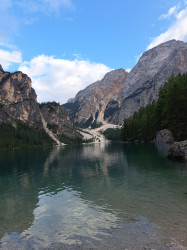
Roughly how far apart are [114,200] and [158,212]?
16.9ft

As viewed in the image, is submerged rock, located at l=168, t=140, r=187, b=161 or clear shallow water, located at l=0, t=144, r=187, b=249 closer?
clear shallow water, located at l=0, t=144, r=187, b=249

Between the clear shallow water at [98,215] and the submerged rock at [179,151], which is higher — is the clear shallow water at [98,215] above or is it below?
below

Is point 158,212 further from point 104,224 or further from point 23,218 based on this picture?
point 23,218

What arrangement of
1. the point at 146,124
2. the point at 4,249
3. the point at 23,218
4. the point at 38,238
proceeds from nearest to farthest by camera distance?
the point at 4,249
the point at 38,238
the point at 23,218
the point at 146,124

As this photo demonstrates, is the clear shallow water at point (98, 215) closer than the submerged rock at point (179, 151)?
Yes

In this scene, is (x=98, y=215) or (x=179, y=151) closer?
(x=98, y=215)

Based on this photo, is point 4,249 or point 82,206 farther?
point 82,206

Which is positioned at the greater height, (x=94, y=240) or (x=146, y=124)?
(x=146, y=124)

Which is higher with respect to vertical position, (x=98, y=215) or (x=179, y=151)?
(x=179, y=151)

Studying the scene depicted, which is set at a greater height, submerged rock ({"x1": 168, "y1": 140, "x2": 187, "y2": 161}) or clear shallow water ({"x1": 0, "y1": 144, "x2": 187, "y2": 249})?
submerged rock ({"x1": 168, "y1": 140, "x2": 187, "y2": 161})

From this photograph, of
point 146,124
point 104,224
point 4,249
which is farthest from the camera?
point 146,124

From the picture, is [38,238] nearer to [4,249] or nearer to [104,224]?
[4,249]

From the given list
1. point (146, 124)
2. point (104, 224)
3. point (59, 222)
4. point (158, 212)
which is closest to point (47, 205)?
point (59, 222)

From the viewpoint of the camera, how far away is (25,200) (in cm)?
2266
